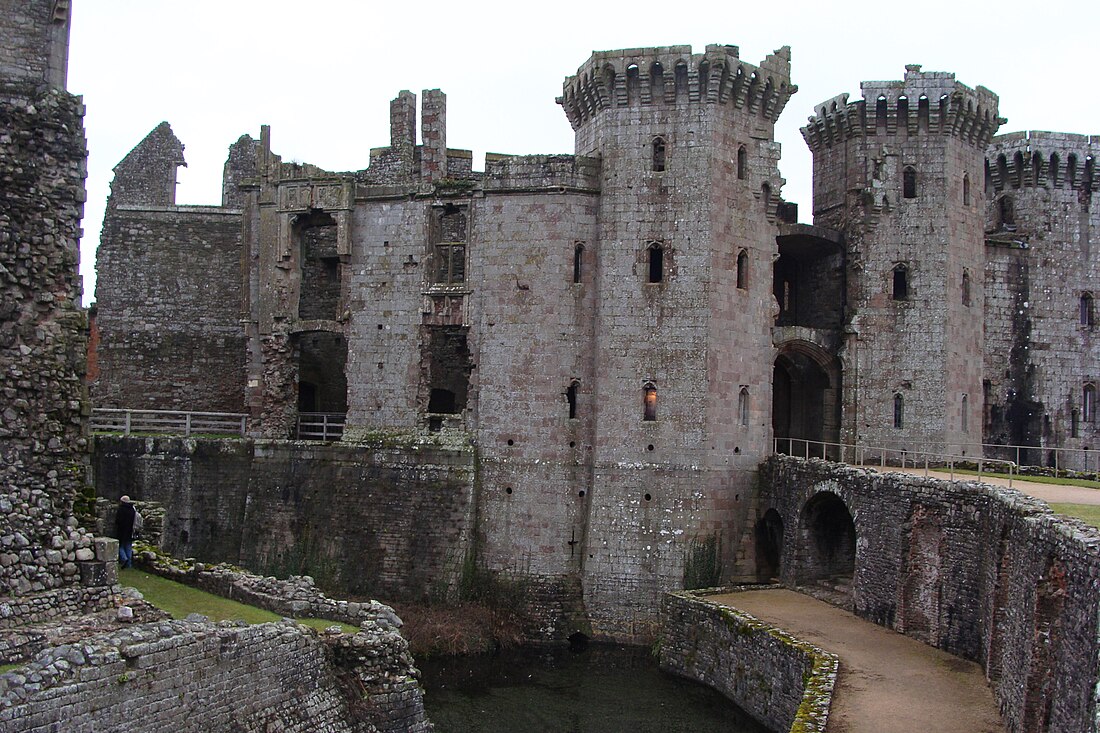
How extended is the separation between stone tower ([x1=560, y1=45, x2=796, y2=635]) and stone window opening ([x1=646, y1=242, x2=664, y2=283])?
26 mm

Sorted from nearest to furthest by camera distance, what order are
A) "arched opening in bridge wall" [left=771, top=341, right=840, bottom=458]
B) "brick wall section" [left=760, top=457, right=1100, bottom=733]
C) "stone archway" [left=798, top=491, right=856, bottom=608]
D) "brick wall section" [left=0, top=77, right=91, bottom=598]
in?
"brick wall section" [left=760, top=457, right=1100, bottom=733]
"brick wall section" [left=0, top=77, right=91, bottom=598]
"stone archway" [left=798, top=491, right=856, bottom=608]
"arched opening in bridge wall" [left=771, top=341, right=840, bottom=458]

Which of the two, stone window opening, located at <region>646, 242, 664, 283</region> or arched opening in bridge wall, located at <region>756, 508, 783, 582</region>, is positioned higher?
stone window opening, located at <region>646, 242, 664, 283</region>

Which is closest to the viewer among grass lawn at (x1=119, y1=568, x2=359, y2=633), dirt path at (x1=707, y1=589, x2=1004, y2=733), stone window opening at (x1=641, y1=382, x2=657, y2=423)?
dirt path at (x1=707, y1=589, x2=1004, y2=733)

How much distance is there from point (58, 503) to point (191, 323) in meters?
23.3

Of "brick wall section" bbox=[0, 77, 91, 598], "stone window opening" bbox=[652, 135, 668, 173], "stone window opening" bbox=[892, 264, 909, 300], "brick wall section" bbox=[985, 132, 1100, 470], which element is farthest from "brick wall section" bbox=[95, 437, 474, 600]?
"brick wall section" bbox=[985, 132, 1100, 470]

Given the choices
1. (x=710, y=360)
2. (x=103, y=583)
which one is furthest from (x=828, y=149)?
(x=103, y=583)

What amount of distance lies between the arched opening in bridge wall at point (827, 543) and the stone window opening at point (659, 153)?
9.19 meters

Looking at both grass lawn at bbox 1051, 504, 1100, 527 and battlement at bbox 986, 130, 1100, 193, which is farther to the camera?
battlement at bbox 986, 130, 1100, 193

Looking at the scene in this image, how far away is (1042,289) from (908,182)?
25.3 ft

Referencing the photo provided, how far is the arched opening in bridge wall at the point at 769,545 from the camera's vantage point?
28172 mm

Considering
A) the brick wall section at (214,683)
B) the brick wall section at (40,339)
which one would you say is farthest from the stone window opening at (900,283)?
the brick wall section at (40,339)

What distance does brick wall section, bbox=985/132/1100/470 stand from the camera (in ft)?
117

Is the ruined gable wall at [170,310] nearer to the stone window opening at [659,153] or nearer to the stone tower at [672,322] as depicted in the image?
the stone tower at [672,322]

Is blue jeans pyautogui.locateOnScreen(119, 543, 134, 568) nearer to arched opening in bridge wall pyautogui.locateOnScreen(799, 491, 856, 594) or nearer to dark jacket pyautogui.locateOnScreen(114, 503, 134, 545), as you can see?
dark jacket pyautogui.locateOnScreen(114, 503, 134, 545)
